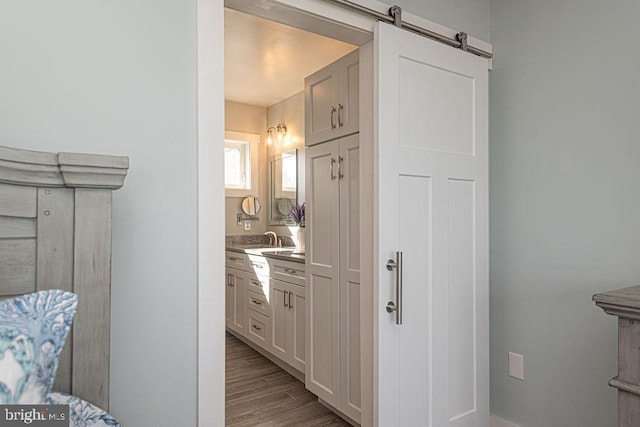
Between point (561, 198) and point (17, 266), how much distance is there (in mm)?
2204

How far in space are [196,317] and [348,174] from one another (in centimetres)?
131

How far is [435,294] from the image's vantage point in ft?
6.70

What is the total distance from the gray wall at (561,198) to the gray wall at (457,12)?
76 millimetres

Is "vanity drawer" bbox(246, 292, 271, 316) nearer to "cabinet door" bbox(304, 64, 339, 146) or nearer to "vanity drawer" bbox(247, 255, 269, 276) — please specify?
"vanity drawer" bbox(247, 255, 269, 276)

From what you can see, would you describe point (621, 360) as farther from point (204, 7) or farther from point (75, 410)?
point (204, 7)

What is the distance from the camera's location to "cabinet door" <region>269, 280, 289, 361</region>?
3369 millimetres

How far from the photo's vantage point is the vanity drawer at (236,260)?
411 cm

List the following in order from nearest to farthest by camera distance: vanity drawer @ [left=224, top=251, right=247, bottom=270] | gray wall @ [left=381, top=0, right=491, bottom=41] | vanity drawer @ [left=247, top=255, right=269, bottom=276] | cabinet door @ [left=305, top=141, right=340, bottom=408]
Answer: gray wall @ [left=381, top=0, right=491, bottom=41], cabinet door @ [left=305, top=141, right=340, bottom=408], vanity drawer @ [left=247, top=255, right=269, bottom=276], vanity drawer @ [left=224, top=251, right=247, bottom=270]

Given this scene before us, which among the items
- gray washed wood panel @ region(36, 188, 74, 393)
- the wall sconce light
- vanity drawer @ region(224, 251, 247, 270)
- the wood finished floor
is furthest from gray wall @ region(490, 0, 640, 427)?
the wall sconce light

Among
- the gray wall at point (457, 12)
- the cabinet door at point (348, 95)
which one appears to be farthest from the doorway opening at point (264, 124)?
the gray wall at point (457, 12)

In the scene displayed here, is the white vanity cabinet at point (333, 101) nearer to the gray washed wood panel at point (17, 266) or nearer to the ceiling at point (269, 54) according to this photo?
the ceiling at point (269, 54)

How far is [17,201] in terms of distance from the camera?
103 centimetres

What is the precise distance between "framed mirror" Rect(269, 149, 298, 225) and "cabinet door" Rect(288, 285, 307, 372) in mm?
1444

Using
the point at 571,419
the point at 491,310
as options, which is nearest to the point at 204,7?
the point at 491,310
